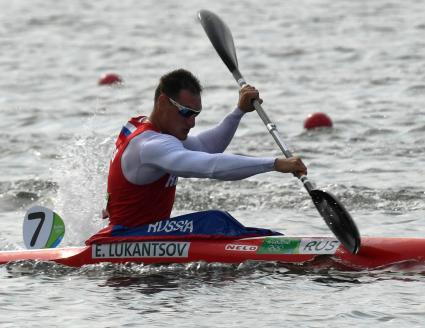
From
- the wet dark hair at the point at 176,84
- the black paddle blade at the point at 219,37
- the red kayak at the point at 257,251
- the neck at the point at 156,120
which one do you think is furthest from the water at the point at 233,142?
the black paddle blade at the point at 219,37

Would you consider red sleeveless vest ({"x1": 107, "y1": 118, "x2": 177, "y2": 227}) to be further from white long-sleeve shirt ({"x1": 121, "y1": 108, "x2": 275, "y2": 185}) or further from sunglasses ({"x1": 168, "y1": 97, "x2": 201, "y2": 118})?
sunglasses ({"x1": 168, "y1": 97, "x2": 201, "y2": 118})

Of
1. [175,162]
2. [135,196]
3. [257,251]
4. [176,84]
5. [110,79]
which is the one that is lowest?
[257,251]

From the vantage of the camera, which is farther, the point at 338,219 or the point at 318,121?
the point at 318,121

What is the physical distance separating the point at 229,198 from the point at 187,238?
11.0ft

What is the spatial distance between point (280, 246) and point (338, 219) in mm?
450

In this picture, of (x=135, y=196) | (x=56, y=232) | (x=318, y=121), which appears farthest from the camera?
(x=318, y=121)

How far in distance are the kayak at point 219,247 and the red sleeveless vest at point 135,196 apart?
75mm

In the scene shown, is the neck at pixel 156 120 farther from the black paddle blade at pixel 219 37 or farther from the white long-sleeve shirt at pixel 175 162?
the black paddle blade at pixel 219 37

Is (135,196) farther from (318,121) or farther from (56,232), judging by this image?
(318,121)

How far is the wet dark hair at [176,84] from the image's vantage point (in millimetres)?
8562

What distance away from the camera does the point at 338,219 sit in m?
8.42

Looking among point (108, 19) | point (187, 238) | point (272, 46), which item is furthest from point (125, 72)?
point (187, 238)

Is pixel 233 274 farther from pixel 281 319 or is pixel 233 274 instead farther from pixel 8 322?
pixel 8 322

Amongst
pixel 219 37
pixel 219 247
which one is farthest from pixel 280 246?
pixel 219 37
